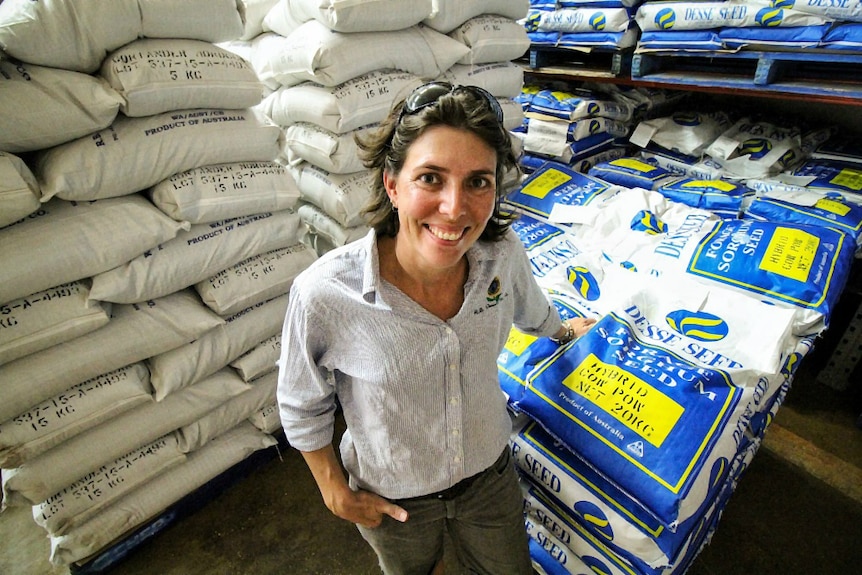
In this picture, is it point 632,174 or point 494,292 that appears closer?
point 494,292

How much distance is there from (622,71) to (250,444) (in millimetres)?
2807

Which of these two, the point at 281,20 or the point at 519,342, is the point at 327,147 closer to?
the point at 281,20

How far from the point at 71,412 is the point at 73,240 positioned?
57 cm

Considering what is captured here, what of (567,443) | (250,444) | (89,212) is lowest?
(250,444)

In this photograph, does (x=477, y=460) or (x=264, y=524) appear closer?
(x=477, y=460)

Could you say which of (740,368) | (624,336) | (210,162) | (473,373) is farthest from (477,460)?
(210,162)

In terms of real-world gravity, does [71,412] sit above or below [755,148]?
below

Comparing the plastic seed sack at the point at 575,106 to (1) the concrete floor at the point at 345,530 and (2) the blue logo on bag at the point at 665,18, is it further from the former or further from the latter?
(1) the concrete floor at the point at 345,530

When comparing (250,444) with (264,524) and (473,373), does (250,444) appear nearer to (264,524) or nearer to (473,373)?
(264,524)

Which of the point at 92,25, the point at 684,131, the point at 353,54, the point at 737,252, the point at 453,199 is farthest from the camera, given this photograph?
the point at 684,131

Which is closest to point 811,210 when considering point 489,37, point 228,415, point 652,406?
point 652,406

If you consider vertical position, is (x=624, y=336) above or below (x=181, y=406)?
above

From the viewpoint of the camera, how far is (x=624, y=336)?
4.51ft

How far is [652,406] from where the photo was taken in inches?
46.0
